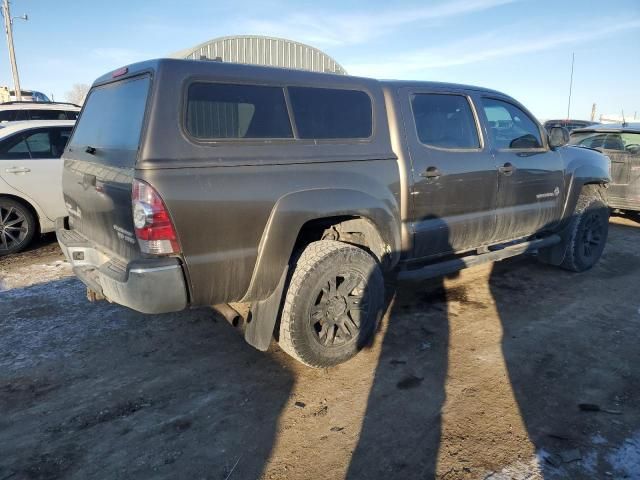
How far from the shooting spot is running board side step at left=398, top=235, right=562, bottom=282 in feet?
12.2

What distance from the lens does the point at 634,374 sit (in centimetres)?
323

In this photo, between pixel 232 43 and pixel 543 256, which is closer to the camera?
pixel 543 256

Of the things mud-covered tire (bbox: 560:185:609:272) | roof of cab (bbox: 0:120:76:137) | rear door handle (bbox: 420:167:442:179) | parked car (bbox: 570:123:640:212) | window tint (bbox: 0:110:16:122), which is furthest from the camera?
window tint (bbox: 0:110:16:122)

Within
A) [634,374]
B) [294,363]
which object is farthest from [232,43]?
[634,374]

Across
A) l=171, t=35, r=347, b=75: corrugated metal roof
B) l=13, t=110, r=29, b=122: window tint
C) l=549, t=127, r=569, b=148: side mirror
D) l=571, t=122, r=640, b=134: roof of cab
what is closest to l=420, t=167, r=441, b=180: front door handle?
l=549, t=127, r=569, b=148: side mirror

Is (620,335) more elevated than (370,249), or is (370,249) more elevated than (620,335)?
(370,249)

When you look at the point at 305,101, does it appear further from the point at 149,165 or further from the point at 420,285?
the point at 420,285

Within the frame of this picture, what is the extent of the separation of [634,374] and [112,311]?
4096 millimetres

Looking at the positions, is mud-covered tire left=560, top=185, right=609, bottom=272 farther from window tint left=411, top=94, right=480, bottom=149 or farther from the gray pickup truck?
window tint left=411, top=94, right=480, bottom=149

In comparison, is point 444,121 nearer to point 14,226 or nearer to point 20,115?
point 14,226

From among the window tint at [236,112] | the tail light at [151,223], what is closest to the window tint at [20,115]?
the window tint at [236,112]

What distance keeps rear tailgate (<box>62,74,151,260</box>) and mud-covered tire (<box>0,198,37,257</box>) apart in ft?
9.45

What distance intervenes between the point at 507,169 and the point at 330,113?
6.21 feet

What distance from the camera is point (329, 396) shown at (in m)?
2.97
